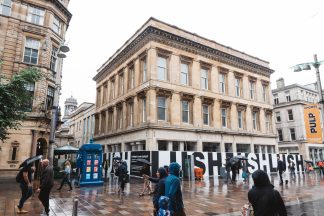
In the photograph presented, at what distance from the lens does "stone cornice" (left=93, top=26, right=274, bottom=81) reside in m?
23.1

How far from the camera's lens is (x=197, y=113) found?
953 inches

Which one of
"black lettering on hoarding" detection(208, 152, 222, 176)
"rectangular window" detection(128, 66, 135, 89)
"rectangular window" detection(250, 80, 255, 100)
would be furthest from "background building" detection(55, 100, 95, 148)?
"rectangular window" detection(250, 80, 255, 100)

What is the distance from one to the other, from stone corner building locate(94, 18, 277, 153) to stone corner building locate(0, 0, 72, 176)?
26.3 feet

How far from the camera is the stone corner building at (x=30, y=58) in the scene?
1953cm

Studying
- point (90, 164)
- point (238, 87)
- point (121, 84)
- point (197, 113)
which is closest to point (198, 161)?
point (197, 113)

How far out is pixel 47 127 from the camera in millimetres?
21594

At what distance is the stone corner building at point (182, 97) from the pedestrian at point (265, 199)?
16908 mm

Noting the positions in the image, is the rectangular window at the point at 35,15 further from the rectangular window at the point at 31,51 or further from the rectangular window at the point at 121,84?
the rectangular window at the point at 121,84

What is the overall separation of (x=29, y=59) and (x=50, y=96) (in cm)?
395

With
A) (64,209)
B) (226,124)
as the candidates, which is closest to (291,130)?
(226,124)

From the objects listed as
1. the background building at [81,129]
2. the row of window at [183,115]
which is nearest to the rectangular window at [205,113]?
the row of window at [183,115]

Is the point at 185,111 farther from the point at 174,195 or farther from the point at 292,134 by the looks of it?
the point at 292,134

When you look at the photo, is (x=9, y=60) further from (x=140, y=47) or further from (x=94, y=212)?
(x=94, y=212)

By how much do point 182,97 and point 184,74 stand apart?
2.97 metres
